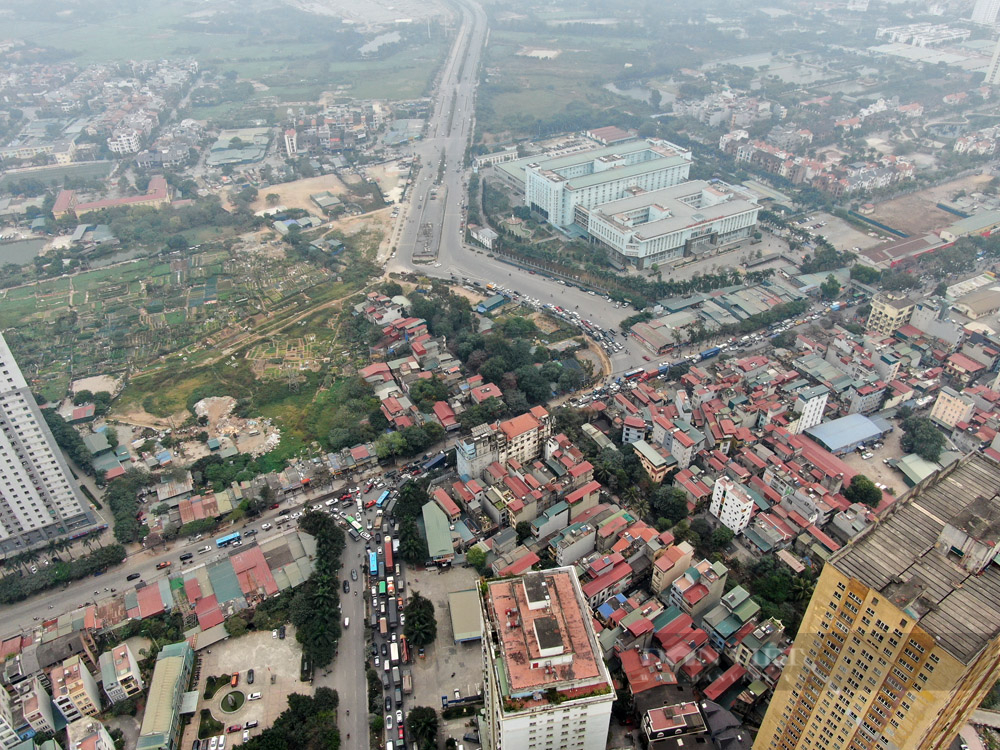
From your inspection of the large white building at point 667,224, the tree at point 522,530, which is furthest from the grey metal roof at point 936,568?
the large white building at point 667,224

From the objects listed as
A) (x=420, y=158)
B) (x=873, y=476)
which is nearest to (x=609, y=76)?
(x=420, y=158)

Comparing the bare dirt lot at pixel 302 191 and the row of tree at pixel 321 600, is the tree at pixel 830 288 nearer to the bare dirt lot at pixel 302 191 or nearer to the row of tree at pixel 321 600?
the row of tree at pixel 321 600

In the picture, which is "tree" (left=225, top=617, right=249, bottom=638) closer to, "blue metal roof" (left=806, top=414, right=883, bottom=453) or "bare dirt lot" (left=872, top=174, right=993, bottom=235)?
"blue metal roof" (left=806, top=414, right=883, bottom=453)

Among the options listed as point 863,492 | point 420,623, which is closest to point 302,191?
point 420,623

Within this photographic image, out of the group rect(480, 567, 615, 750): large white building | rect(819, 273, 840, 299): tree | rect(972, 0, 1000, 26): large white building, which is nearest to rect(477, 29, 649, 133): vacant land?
rect(819, 273, 840, 299): tree

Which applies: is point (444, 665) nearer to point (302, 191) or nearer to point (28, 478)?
point (28, 478)
